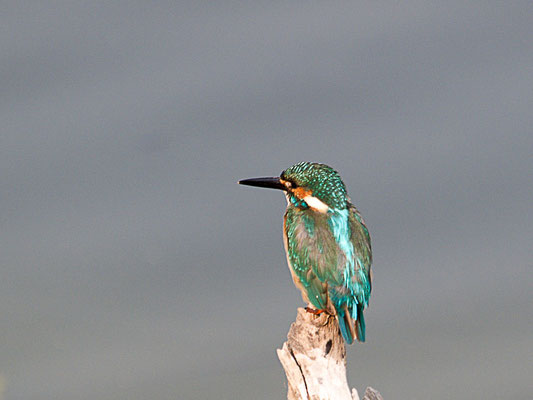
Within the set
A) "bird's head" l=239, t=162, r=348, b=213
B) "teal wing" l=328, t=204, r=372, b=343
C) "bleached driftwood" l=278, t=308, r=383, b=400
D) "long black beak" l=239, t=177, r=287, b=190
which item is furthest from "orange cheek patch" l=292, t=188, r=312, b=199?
"bleached driftwood" l=278, t=308, r=383, b=400

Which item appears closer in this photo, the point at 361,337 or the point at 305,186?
the point at 361,337

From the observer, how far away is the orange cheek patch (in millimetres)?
4355

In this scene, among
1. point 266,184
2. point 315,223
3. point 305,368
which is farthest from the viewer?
point 266,184

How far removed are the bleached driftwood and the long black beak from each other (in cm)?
114

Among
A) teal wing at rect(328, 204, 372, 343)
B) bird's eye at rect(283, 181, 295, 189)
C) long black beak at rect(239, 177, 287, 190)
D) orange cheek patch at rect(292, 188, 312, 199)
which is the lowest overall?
teal wing at rect(328, 204, 372, 343)

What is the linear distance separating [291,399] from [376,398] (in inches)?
27.2

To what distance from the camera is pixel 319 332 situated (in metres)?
3.98

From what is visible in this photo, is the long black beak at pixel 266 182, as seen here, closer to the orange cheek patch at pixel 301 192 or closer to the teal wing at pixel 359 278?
the orange cheek patch at pixel 301 192

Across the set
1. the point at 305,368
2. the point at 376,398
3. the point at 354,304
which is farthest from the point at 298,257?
the point at 376,398

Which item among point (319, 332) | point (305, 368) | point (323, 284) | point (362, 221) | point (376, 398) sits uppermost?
point (362, 221)

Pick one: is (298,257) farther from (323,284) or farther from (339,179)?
(339,179)

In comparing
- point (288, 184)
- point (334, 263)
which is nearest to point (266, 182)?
point (288, 184)

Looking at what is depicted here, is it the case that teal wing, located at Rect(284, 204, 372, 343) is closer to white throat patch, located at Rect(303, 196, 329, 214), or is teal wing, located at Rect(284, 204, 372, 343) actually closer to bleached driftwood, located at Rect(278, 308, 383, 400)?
white throat patch, located at Rect(303, 196, 329, 214)

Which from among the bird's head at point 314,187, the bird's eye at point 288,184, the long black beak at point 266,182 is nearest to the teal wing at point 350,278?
the bird's head at point 314,187
